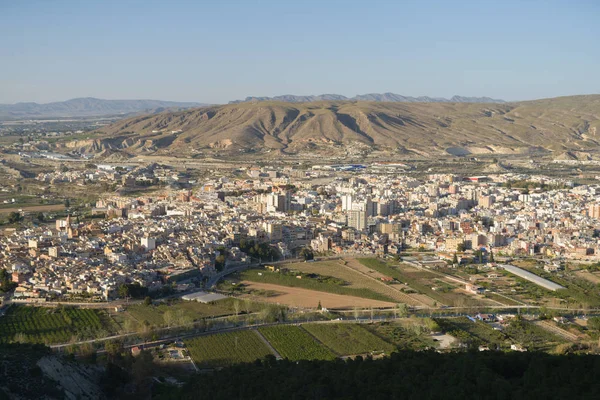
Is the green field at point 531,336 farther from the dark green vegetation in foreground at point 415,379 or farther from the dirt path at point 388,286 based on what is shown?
the dark green vegetation in foreground at point 415,379

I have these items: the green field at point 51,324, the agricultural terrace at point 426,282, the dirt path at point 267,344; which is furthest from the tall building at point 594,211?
the green field at point 51,324

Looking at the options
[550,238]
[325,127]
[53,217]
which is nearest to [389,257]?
[550,238]

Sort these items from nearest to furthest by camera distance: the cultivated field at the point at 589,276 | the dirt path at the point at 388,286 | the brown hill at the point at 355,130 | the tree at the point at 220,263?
the dirt path at the point at 388,286 → the cultivated field at the point at 589,276 → the tree at the point at 220,263 → the brown hill at the point at 355,130

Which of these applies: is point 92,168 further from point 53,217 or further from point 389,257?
point 389,257

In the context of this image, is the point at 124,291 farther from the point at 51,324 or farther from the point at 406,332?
the point at 406,332

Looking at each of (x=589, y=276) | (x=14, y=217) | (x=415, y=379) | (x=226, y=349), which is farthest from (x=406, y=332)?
(x=14, y=217)
